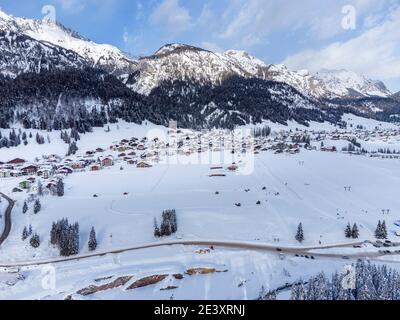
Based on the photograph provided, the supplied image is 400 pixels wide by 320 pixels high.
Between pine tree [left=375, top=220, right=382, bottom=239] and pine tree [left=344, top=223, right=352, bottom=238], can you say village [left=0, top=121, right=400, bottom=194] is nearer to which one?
pine tree [left=344, top=223, right=352, bottom=238]

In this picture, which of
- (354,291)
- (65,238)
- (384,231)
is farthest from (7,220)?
(384,231)

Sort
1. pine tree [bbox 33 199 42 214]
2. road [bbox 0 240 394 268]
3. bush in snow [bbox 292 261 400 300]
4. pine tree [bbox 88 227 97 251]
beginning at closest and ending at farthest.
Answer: bush in snow [bbox 292 261 400 300]
road [bbox 0 240 394 268]
pine tree [bbox 88 227 97 251]
pine tree [bbox 33 199 42 214]

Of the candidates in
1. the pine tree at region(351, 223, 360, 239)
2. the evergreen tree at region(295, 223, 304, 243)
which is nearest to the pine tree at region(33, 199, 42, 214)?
the evergreen tree at region(295, 223, 304, 243)

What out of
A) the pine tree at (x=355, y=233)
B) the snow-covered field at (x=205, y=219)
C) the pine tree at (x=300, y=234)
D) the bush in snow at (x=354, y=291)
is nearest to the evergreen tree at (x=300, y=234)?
the pine tree at (x=300, y=234)

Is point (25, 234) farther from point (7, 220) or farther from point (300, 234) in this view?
point (300, 234)

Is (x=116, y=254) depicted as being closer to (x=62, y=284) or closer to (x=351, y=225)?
(x=62, y=284)

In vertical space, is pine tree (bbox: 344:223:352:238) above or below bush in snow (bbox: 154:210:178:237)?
below

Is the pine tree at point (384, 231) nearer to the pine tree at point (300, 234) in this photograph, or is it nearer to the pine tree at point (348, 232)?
the pine tree at point (348, 232)

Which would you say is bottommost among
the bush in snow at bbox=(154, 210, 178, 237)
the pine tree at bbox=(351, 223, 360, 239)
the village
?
the pine tree at bbox=(351, 223, 360, 239)
